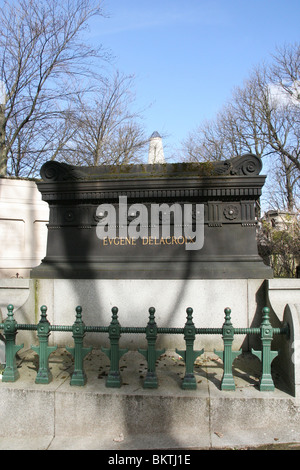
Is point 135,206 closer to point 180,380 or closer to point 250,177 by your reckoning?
point 250,177

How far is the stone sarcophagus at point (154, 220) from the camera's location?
5.69 m

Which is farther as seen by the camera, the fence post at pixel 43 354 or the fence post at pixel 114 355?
the fence post at pixel 43 354

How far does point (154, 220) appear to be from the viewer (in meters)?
5.93

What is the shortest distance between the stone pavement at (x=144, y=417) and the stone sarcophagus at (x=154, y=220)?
1.95 meters

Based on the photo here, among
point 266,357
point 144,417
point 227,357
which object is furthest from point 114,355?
point 266,357

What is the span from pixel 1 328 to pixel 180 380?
2138 mm

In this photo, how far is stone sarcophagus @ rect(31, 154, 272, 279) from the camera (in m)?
5.69

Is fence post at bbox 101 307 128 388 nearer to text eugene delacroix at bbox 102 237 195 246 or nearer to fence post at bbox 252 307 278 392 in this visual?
fence post at bbox 252 307 278 392

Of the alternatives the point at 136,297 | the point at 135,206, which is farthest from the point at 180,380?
the point at 135,206

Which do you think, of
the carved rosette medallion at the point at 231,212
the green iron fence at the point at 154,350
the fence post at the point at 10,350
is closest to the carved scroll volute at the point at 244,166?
the carved rosette medallion at the point at 231,212

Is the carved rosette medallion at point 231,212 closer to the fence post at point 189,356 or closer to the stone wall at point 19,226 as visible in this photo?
the fence post at point 189,356

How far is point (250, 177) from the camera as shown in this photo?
18.5ft
